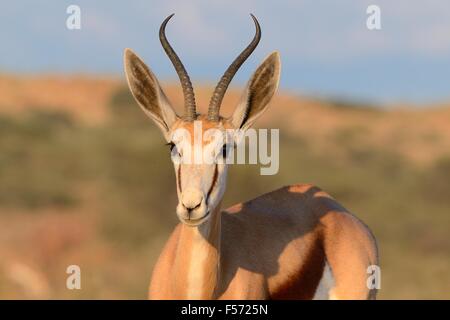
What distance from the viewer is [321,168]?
141 ft

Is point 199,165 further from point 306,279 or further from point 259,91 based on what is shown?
point 306,279

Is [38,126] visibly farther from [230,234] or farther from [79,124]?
[230,234]

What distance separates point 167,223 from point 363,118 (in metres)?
36.2

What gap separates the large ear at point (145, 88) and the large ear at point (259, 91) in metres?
0.66

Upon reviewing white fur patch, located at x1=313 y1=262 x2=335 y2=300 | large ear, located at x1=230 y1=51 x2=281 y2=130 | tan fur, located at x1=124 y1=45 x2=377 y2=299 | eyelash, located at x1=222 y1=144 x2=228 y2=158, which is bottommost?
white fur patch, located at x1=313 y1=262 x2=335 y2=300

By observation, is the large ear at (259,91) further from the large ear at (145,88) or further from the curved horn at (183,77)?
the large ear at (145,88)

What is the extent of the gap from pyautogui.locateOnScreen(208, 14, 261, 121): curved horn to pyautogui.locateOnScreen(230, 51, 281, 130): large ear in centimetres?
17

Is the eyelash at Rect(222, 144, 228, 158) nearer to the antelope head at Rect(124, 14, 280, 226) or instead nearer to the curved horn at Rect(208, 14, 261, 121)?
the antelope head at Rect(124, 14, 280, 226)

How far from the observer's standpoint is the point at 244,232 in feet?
33.3

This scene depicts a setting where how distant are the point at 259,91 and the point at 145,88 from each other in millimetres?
1003

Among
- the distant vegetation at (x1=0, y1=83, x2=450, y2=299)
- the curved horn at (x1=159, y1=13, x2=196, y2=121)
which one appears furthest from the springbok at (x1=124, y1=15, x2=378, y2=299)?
the distant vegetation at (x1=0, y1=83, x2=450, y2=299)

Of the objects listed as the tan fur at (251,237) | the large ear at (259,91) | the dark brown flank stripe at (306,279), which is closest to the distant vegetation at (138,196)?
the tan fur at (251,237)

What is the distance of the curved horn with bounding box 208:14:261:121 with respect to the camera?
31.9 ft
